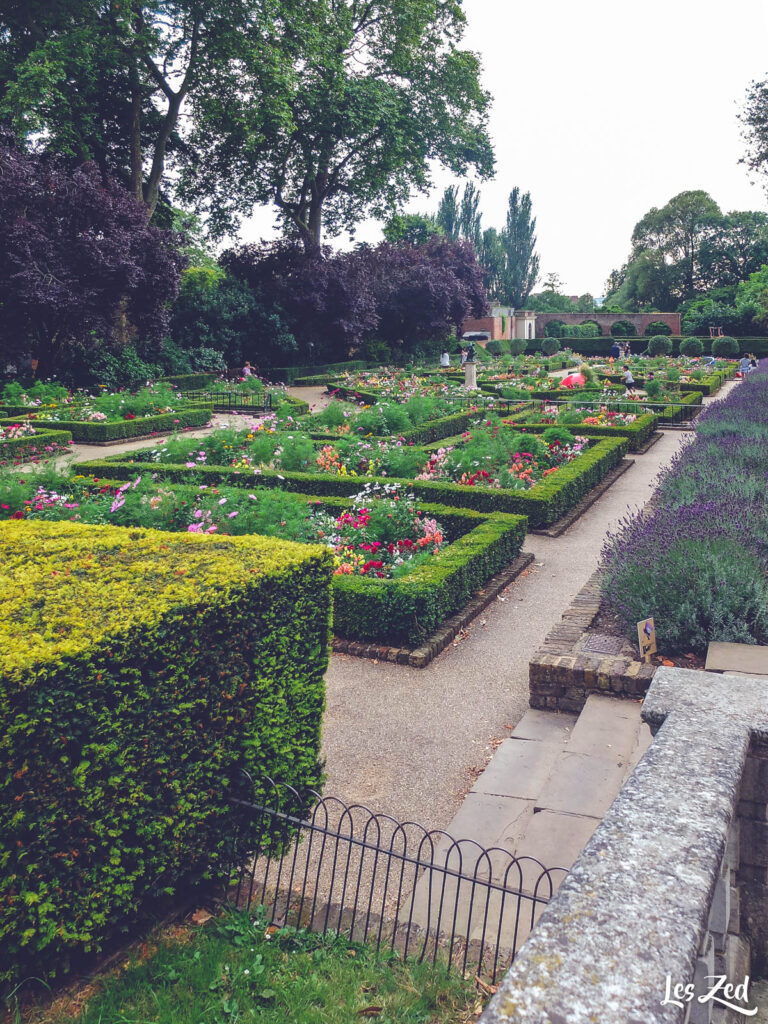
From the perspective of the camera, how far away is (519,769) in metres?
4.23

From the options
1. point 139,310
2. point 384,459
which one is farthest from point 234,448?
point 139,310

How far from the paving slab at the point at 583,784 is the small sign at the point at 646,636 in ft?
2.87

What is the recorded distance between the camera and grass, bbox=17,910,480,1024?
237 centimetres

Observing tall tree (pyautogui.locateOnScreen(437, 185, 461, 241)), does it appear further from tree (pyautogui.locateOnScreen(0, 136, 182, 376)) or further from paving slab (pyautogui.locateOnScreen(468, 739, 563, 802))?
paving slab (pyautogui.locateOnScreen(468, 739, 563, 802))

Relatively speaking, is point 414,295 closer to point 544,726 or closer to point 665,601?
point 665,601

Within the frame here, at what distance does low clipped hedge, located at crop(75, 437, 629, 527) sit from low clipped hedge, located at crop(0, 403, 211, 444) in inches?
191

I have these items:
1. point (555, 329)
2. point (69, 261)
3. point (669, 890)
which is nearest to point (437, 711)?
point (669, 890)

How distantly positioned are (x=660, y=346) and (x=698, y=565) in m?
39.8

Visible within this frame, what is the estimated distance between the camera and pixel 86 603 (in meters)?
2.88

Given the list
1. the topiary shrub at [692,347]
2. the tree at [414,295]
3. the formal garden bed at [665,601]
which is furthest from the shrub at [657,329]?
the formal garden bed at [665,601]

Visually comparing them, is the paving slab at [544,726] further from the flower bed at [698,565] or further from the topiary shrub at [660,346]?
the topiary shrub at [660,346]

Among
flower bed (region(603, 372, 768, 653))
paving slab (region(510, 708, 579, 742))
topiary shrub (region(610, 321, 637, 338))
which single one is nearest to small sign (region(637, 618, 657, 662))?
flower bed (region(603, 372, 768, 653))

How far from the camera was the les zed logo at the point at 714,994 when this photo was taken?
1.23m

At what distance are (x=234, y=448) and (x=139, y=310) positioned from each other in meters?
13.9
